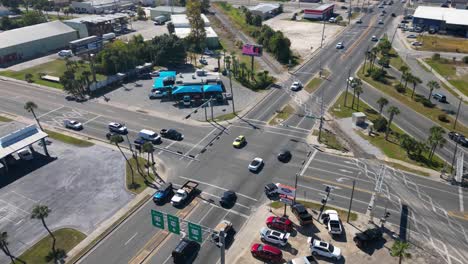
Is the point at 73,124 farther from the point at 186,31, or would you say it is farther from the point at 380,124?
the point at 186,31

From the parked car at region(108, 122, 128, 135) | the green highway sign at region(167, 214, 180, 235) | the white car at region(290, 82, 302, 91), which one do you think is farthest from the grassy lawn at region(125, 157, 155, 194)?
the white car at region(290, 82, 302, 91)

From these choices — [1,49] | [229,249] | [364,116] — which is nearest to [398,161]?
[364,116]

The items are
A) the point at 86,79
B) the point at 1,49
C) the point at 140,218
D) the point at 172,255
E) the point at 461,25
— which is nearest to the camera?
the point at 172,255

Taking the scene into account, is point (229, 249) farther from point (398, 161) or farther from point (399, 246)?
point (398, 161)

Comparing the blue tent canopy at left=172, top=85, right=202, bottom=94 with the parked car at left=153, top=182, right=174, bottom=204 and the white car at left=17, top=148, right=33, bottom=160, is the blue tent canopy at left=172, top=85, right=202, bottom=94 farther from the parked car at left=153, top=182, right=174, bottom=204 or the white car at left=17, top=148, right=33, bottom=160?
the parked car at left=153, top=182, right=174, bottom=204

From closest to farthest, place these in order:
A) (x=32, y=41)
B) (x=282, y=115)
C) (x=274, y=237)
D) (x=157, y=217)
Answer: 1. (x=157, y=217)
2. (x=274, y=237)
3. (x=282, y=115)
4. (x=32, y=41)

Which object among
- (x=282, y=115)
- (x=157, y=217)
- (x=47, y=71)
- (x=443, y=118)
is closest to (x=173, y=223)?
(x=157, y=217)

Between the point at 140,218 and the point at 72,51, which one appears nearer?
the point at 140,218
